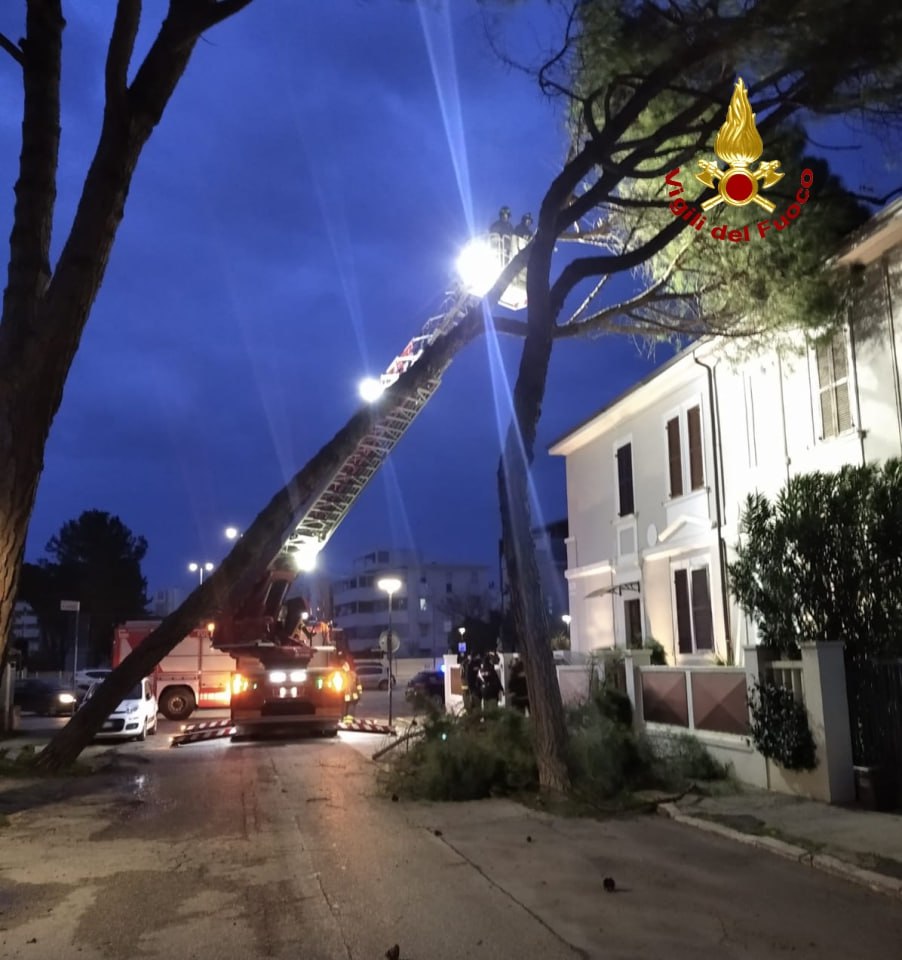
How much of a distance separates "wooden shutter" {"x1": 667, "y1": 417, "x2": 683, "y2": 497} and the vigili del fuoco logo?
6.37m

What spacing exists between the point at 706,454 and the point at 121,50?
12313 millimetres

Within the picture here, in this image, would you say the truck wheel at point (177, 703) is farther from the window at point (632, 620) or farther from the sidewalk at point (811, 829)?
the sidewalk at point (811, 829)

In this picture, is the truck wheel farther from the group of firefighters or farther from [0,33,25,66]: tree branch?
[0,33,25,66]: tree branch

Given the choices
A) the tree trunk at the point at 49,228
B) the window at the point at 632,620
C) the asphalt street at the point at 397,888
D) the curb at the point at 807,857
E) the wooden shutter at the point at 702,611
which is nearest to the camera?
the asphalt street at the point at 397,888

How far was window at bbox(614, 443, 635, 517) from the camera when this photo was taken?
896 inches

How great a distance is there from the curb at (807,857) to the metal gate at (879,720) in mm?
1979

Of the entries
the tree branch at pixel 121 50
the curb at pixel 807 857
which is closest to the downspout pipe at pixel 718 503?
the curb at pixel 807 857

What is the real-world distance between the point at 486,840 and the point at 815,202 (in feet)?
33.1

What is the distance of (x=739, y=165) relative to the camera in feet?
45.7

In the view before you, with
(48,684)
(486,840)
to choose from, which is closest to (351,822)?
(486,840)

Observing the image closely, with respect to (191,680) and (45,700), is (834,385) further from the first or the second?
(45,700)

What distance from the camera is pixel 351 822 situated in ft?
35.4

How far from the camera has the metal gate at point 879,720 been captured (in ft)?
34.4

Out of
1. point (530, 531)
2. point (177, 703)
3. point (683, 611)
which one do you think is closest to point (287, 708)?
point (683, 611)
